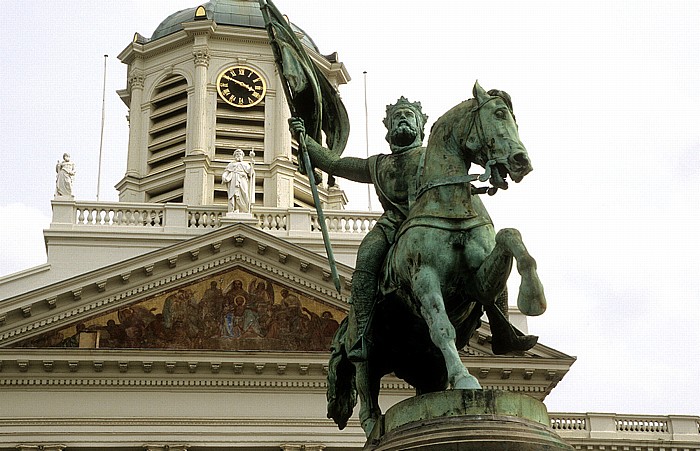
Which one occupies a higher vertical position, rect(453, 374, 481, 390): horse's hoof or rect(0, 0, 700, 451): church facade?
rect(0, 0, 700, 451): church facade

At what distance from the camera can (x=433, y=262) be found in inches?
262

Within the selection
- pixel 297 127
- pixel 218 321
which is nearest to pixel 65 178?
pixel 218 321

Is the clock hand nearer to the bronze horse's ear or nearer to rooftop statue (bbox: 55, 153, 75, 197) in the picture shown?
rooftop statue (bbox: 55, 153, 75, 197)

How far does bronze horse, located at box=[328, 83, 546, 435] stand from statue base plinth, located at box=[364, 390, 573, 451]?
16cm

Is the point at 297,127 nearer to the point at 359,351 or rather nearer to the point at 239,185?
the point at 359,351

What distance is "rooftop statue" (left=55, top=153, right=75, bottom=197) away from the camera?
109ft

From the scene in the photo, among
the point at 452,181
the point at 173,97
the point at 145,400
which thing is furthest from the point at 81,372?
the point at 452,181

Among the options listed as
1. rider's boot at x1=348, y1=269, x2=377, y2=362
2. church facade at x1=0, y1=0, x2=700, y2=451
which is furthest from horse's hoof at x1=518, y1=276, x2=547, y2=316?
church facade at x1=0, y1=0, x2=700, y2=451

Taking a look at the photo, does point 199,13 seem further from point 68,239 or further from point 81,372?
point 81,372

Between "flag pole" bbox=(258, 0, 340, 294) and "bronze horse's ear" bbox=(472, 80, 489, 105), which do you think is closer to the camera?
"bronze horse's ear" bbox=(472, 80, 489, 105)

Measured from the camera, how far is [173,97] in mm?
43688

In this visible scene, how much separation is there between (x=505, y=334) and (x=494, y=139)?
3.78ft

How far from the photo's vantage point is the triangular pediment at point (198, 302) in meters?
29.4

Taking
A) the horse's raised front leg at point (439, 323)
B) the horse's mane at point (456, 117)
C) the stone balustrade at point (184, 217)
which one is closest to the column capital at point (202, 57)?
the stone balustrade at point (184, 217)
